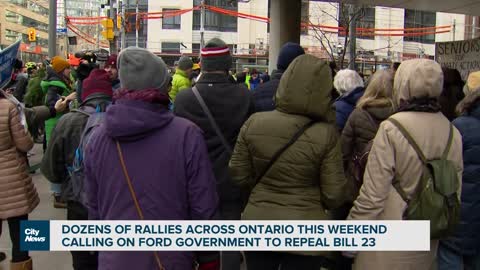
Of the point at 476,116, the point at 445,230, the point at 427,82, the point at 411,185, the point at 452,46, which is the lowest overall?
the point at 445,230

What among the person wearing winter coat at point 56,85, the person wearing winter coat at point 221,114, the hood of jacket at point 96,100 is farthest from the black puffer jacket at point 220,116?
the person wearing winter coat at point 56,85

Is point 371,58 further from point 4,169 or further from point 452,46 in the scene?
point 4,169

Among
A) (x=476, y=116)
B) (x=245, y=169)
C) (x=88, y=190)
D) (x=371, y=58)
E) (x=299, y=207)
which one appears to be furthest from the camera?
(x=371, y=58)

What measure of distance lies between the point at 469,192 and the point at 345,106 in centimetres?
159

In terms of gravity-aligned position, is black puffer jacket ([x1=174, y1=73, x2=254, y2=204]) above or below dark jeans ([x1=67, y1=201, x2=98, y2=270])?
above

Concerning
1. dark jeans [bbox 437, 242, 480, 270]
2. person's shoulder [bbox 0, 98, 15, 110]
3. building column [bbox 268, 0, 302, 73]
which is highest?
building column [bbox 268, 0, 302, 73]

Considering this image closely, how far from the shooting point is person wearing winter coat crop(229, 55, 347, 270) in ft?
9.84

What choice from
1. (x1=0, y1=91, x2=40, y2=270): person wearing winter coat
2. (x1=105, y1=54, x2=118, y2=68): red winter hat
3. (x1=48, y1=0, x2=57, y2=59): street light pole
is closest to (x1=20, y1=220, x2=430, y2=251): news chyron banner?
(x1=0, y1=91, x2=40, y2=270): person wearing winter coat

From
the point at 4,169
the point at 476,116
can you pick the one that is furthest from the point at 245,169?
the point at 4,169

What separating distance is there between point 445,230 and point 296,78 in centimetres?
133

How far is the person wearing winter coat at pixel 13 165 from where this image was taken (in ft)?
14.0

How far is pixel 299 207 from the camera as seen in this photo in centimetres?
301

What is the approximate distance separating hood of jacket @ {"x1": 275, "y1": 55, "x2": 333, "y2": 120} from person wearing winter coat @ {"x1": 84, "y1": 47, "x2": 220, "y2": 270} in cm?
71

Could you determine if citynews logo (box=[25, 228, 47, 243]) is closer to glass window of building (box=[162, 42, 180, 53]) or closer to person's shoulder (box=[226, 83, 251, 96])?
person's shoulder (box=[226, 83, 251, 96])
